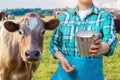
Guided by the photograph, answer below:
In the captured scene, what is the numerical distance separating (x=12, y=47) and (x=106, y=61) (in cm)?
579

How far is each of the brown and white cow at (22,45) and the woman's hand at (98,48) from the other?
59.1 inches

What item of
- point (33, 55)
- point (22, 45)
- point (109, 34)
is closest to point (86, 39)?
point (109, 34)

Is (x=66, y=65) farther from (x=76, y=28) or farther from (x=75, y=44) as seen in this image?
(x=76, y=28)

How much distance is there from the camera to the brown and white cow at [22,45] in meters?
5.43

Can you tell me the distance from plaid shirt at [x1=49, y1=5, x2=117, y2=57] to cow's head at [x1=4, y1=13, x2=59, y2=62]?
84 cm

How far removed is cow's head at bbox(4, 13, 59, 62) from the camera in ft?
17.6

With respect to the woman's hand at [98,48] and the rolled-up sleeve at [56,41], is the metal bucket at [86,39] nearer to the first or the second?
the woman's hand at [98,48]

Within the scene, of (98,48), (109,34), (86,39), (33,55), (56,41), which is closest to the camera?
(86,39)

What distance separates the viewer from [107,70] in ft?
34.2

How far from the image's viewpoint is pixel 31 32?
554 cm

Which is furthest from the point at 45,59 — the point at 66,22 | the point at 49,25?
the point at 66,22

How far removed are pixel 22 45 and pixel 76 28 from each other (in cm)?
152

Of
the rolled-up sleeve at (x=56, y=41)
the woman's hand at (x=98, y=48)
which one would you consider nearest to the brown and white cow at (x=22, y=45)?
the rolled-up sleeve at (x=56, y=41)

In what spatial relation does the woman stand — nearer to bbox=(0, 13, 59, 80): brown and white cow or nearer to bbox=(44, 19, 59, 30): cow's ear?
bbox=(0, 13, 59, 80): brown and white cow
